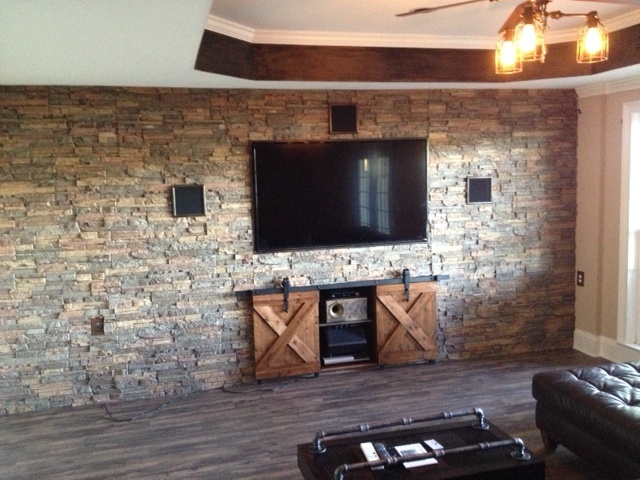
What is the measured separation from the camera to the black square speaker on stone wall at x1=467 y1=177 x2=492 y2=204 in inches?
178

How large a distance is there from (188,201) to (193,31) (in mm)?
1741

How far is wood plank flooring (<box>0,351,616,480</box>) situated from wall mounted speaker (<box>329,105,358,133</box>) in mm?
1904

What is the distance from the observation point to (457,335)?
4.66 m

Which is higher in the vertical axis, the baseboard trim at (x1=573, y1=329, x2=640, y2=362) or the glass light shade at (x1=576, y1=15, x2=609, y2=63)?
the glass light shade at (x1=576, y1=15, x2=609, y2=63)

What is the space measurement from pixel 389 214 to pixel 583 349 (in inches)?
82.3

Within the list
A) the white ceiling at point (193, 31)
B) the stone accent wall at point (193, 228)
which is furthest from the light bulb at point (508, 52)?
the stone accent wall at point (193, 228)

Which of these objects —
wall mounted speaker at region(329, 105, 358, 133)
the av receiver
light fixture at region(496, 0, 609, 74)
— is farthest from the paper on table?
wall mounted speaker at region(329, 105, 358, 133)

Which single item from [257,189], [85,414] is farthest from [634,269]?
[85,414]

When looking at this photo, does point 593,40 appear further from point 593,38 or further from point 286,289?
point 286,289

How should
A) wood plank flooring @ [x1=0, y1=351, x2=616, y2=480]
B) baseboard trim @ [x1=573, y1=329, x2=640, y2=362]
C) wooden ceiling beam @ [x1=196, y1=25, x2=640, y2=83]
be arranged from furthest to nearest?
baseboard trim @ [x1=573, y1=329, x2=640, y2=362] < wooden ceiling beam @ [x1=196, y1=25, x2=640, y2=83] < wood plank flooring @ [x1=0, y1=351, x2=616, y2=480]

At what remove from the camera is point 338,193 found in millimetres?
4289

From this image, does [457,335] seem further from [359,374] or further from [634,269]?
[634,269]

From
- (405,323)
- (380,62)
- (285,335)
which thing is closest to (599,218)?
(405,323)

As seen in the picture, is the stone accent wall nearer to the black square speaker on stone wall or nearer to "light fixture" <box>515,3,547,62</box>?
the black square speaker on stone wall
